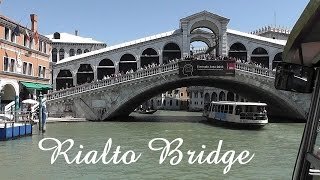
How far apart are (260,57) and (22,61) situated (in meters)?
13.4

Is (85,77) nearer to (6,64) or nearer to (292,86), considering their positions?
(6,64)

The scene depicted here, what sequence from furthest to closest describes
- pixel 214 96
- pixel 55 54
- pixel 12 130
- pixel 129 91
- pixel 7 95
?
pixel 214 96
pixel 55 54
pixel 129 91
pixel 7 95
pixel 12 130

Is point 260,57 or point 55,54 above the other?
point 55,54

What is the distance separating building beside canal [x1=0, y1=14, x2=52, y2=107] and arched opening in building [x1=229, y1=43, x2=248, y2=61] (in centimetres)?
1062

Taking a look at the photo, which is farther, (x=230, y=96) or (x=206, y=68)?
(x=230, y=96)

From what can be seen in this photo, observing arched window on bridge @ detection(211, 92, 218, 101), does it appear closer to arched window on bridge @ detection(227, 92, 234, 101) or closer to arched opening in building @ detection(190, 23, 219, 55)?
arched window on bridge @ detection(227, 92, 234, 101)

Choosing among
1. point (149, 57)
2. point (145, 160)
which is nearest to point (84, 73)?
point (149, 57)

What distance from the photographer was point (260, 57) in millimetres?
25078

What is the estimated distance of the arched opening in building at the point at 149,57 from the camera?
24.7m

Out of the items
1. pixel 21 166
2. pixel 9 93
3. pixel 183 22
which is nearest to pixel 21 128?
pixel 21 166

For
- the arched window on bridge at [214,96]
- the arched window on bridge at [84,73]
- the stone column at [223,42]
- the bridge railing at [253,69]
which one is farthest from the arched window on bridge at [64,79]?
the arched window on bridge at [214,96]

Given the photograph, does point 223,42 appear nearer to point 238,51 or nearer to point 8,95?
point 238,51

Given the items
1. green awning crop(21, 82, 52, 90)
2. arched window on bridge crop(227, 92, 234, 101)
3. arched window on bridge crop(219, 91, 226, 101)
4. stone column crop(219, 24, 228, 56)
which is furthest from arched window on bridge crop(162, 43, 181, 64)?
arched window on bridge crop(219, 91, 226, 101)

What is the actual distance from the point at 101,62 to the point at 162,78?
5466 millimetres
